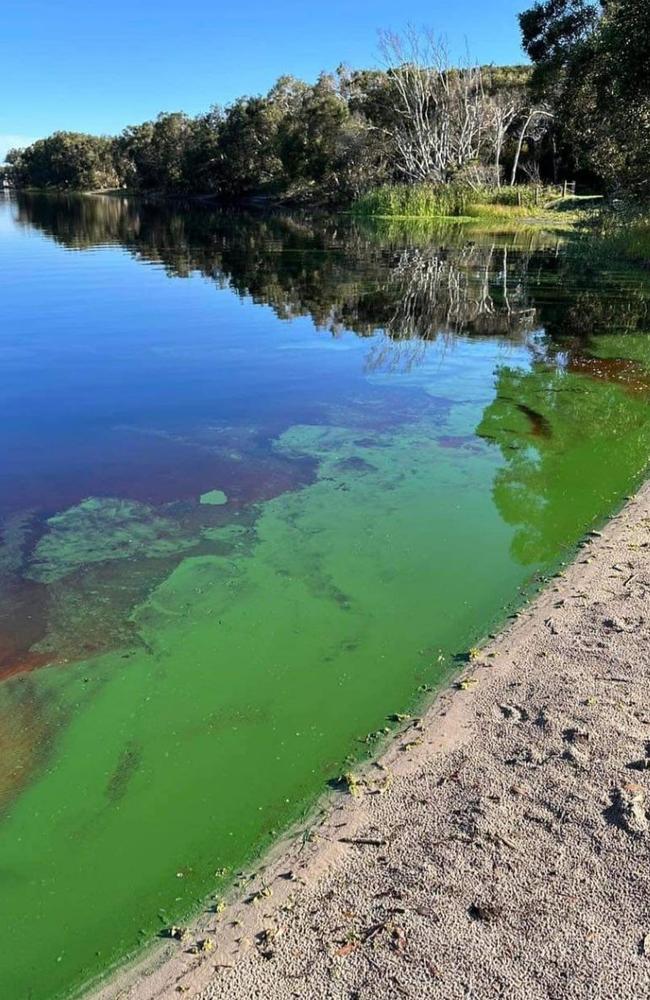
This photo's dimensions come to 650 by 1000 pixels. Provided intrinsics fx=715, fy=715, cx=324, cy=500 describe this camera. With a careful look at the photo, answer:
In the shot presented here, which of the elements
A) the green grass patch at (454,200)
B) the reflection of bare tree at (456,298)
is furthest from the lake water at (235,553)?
the green grass patch at (454,200)

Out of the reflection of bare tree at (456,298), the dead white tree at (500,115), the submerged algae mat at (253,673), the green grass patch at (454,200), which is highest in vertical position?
the dead white tree at (500,115)

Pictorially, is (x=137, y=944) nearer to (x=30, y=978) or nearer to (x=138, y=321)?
(x=30, y=978)

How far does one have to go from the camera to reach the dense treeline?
15.9 metres

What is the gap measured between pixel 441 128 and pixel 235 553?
4845cm

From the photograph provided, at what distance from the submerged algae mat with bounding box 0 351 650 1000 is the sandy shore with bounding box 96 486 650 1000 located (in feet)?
0.88

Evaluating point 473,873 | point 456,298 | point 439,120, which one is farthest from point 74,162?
point 473,873

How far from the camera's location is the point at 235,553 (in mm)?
5758

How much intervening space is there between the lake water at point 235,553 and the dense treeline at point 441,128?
17.0ft

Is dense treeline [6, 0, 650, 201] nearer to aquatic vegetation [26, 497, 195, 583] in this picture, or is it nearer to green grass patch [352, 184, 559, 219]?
green grass patch [352, 184, 559, 219]

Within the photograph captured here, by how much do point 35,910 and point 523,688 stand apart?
8.49ft

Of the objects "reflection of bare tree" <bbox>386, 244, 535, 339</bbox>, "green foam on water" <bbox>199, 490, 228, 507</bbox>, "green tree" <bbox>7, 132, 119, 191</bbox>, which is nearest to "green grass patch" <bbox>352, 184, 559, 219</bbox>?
"reflection of bare tree" <bbox>386, 244, 535, 339</bbox>

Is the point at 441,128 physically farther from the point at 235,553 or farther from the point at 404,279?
the point at 235,553

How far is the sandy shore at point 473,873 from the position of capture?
8.02ft

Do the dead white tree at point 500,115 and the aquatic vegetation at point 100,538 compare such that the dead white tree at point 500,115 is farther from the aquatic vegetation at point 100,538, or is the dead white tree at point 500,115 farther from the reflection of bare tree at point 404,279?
the aquatic vegetation at point 100,538
